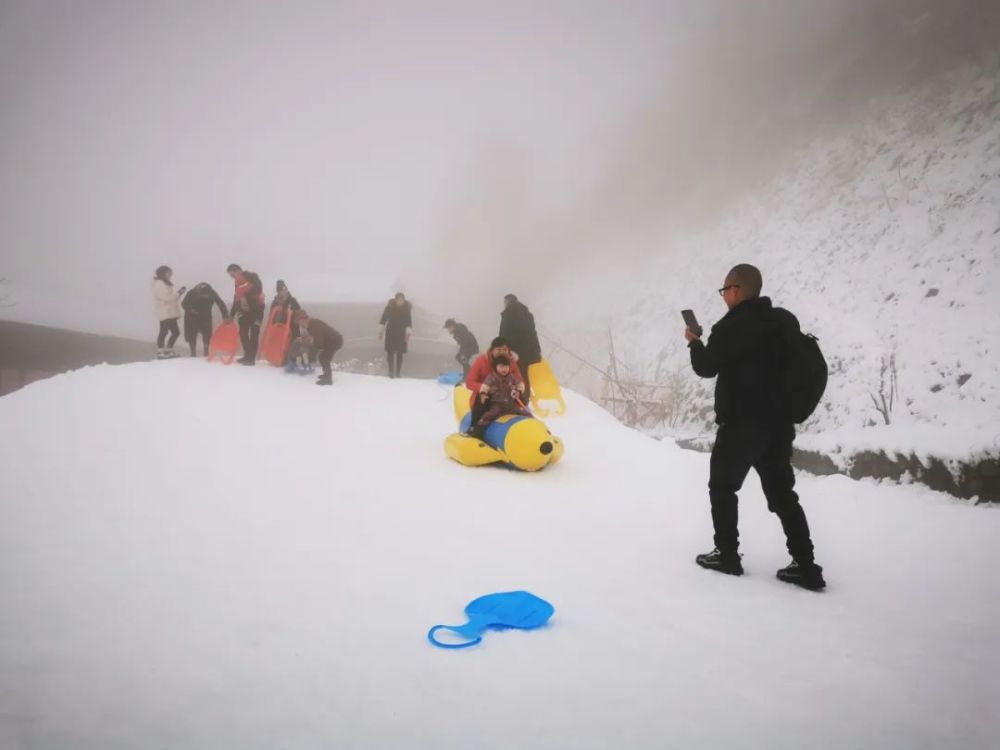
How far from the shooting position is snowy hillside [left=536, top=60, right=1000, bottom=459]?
Result: 9.59 meters

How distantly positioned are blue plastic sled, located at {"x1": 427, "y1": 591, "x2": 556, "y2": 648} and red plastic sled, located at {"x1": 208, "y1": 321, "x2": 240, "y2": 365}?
992 centimetres

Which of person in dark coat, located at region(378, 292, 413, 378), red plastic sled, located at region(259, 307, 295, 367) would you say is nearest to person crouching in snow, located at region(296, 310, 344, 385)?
red plastic sled, located at region(259, 307, 295, 367)

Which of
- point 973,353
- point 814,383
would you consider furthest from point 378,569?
point 973,353

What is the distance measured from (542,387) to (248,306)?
6.02 meters

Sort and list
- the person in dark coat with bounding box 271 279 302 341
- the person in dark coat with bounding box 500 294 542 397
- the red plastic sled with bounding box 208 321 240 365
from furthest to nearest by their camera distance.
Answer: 1. the red plastic sled with bounding box 208 321 240 365
2. the person in dark coat with bounding box 271 279 302 341
3. the person in dark coat with bounding box 500 294 542 397

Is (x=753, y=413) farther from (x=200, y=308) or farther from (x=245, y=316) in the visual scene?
(x=200, y=308)

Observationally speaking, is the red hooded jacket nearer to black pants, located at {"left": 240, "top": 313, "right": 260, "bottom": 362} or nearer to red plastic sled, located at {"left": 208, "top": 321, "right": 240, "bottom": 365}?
black pants, located at {"left": 240, "top": 313, "right": 260, "bottom": 362}

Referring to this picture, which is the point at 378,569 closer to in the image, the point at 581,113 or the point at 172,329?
the point at 172,329

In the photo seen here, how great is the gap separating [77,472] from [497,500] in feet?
13.1

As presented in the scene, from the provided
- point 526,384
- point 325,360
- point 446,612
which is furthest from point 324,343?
point 446,612

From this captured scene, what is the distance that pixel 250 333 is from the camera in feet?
35.1

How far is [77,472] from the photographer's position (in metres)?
4.93

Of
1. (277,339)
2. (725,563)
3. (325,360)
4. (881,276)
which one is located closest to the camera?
(725,563)

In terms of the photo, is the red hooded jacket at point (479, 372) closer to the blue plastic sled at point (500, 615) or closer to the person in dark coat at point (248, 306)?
the blue plastic sled at point (500, 615)
